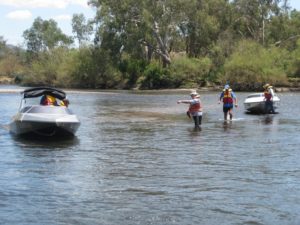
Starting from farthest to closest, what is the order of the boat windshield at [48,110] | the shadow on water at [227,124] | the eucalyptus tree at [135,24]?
the eucalyptus tree at [135,24]
the shadow on water at [227,124]
the boat windshield at [48,110]

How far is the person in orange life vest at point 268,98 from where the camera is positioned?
33375 millimetres

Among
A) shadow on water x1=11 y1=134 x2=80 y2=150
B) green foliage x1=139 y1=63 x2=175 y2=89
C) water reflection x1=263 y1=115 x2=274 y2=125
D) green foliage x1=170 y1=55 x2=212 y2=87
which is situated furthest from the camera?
green foliage x1=139 y1=63 x2=175 y2=89

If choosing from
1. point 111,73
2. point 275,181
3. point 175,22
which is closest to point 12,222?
point 275,181

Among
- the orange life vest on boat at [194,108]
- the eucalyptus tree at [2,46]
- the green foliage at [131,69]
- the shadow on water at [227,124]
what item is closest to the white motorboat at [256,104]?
the shadow on water at [227,124]

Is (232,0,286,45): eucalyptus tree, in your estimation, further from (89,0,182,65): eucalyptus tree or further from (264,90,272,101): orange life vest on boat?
(264,90,272,101): orange life vest on boat

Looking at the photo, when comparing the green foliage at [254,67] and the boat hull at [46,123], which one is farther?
the green foliage at [254,67]

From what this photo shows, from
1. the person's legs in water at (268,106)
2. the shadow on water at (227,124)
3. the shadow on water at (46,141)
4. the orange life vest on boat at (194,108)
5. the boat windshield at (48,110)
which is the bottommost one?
the shadow on water at (227,124)

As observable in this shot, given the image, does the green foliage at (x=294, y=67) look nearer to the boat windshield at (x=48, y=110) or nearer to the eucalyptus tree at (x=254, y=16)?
the eucalyptus tree at (x=254, y=16)

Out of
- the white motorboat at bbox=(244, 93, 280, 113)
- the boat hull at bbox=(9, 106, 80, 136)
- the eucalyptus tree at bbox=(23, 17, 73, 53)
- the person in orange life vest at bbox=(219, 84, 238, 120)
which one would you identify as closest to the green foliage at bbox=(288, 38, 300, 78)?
the white motorboat at bbox=(244, 93, 280, 113)

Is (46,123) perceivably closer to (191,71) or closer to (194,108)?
(194,108)

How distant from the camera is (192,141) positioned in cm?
2220

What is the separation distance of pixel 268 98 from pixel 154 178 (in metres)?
20.6

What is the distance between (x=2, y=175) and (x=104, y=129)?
484 inches

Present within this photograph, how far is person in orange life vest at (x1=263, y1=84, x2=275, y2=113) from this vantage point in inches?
1314
